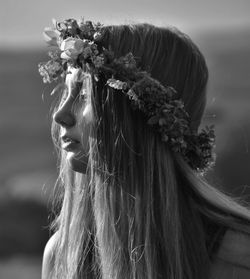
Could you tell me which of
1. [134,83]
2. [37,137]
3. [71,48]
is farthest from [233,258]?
[37,137]

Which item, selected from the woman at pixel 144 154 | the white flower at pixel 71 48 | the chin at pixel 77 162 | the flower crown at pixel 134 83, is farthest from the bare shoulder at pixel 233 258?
the white flower at pixel 71 48

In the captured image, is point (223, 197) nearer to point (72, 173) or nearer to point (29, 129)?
point (72, 173)

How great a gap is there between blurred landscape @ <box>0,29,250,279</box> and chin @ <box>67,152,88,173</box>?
623 mm

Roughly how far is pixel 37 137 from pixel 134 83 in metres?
0.85

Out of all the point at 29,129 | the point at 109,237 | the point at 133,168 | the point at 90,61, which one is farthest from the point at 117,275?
the point at 29,129

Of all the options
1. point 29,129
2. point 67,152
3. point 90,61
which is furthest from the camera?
point 29,129

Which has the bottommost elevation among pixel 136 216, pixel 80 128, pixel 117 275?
pixel 117 275

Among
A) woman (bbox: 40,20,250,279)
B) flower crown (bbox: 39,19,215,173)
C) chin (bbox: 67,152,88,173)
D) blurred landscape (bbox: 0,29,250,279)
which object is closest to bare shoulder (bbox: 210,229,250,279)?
woman (bbox: 40,20,250,279)

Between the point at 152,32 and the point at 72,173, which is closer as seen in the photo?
the point at 152,32

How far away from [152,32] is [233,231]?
425 millimetres

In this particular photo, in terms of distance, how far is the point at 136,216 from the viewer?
1.34 meters

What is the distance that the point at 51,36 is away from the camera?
140cm

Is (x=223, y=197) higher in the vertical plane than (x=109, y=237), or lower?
higher

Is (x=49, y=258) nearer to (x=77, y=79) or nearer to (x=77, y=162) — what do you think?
(x=77, y=162)
